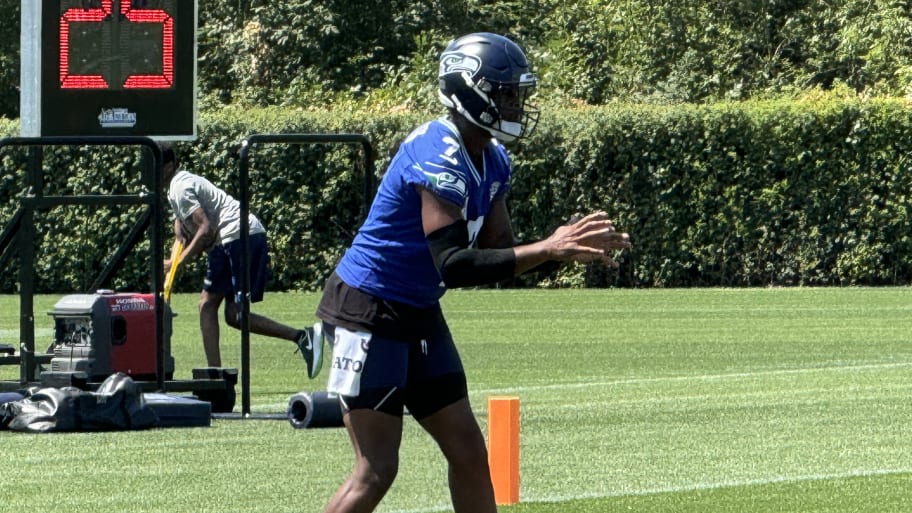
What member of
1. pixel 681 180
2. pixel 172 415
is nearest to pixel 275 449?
pixel 172 415

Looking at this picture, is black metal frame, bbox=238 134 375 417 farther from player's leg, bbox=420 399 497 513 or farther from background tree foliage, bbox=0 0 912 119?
background tree foliage, bbox=0 0 912 119

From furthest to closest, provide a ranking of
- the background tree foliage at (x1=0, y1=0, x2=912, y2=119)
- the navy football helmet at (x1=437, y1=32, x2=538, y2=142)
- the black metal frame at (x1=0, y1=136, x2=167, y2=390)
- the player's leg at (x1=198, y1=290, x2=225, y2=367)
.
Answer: the background tree foliage at (x1=0, y1=0, x2=912, y2=119) → the player's leg at (x1=198, y1=290, x2=225, y2=367) → the black metal frame at (x1=0, y1=136, x2=167, y2=390) → the navy football helmet at (x1=437, y1=32, x2=538, y2=142)

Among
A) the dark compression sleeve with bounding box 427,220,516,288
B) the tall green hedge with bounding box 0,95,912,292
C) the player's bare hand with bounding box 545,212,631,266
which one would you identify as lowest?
the tall green hedge with bounding box 0,95,912,292

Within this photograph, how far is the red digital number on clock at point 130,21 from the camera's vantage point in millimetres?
14672

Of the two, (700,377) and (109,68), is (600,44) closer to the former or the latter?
(700,377)

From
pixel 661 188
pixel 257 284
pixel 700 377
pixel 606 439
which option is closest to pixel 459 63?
pixel 606 439

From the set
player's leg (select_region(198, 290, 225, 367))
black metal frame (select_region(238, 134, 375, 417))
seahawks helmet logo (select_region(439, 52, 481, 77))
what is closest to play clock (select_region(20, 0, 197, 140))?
player's leg (select_region(198, 290, 225, 367))

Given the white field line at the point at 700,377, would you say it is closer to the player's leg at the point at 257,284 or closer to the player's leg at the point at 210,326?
the player's leg at the point at 257,284

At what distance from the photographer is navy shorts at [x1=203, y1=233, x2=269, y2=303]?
14500mm

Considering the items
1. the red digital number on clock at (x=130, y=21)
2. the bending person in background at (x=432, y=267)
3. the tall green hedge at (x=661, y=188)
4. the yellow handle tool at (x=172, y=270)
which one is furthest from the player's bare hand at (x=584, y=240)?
the tall green hedge at (x=661, y=188)

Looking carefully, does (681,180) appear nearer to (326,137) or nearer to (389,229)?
(326,137)

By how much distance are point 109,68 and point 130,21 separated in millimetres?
407

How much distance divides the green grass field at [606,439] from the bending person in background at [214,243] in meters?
0.60

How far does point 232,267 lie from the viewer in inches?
575
